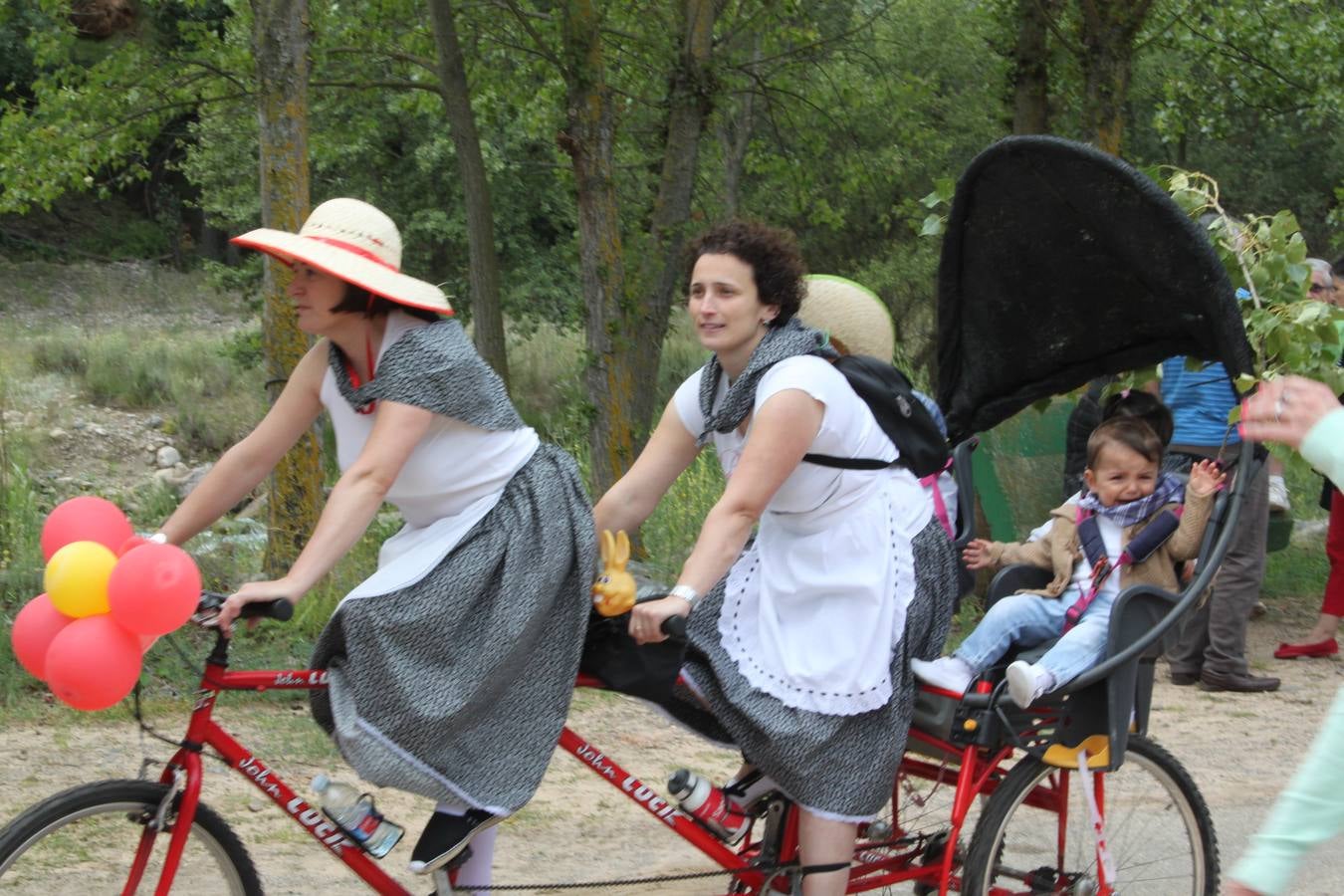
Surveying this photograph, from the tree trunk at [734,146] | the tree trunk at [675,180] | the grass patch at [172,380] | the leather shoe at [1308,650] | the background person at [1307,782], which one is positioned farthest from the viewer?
the tree trunk at [734,146]

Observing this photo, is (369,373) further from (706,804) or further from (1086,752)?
(1086,752)

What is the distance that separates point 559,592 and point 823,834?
890 mm

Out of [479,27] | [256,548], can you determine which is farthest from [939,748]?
[479,27]

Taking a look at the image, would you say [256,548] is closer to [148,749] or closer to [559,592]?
[148,749]

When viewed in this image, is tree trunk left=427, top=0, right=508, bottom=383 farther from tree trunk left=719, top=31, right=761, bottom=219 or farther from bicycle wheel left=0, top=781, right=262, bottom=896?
bicycle wheel left=0, top=781, right=262, bottom=896

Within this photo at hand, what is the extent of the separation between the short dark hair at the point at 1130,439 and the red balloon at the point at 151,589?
2.37 meters

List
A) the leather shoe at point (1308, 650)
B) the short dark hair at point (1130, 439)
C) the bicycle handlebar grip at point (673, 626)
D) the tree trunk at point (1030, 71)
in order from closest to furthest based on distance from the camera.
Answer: the bicycle handlebar grip at point (673, 626) < the short dark hair at point (1130, 439) < the leather shoe at point (1308, 650) < the tree trunk at point (1030, 71)

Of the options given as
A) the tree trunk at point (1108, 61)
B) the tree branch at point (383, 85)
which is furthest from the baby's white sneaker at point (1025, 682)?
the tree branch at point (383, 85)

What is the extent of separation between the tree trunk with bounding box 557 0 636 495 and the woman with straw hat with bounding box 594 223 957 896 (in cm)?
580

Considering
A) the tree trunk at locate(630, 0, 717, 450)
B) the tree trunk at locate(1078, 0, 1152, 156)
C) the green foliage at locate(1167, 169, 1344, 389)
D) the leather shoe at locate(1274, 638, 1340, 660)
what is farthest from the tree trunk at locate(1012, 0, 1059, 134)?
the green foliage at locate(1167, 169, 1344, 389)

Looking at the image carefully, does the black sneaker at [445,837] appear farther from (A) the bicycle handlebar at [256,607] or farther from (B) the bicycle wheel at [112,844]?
(A) the bicycle handlebar at [256,607]

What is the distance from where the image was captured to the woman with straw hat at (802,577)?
3547 mm

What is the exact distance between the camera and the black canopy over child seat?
352cm

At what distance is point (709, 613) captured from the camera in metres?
3.83
